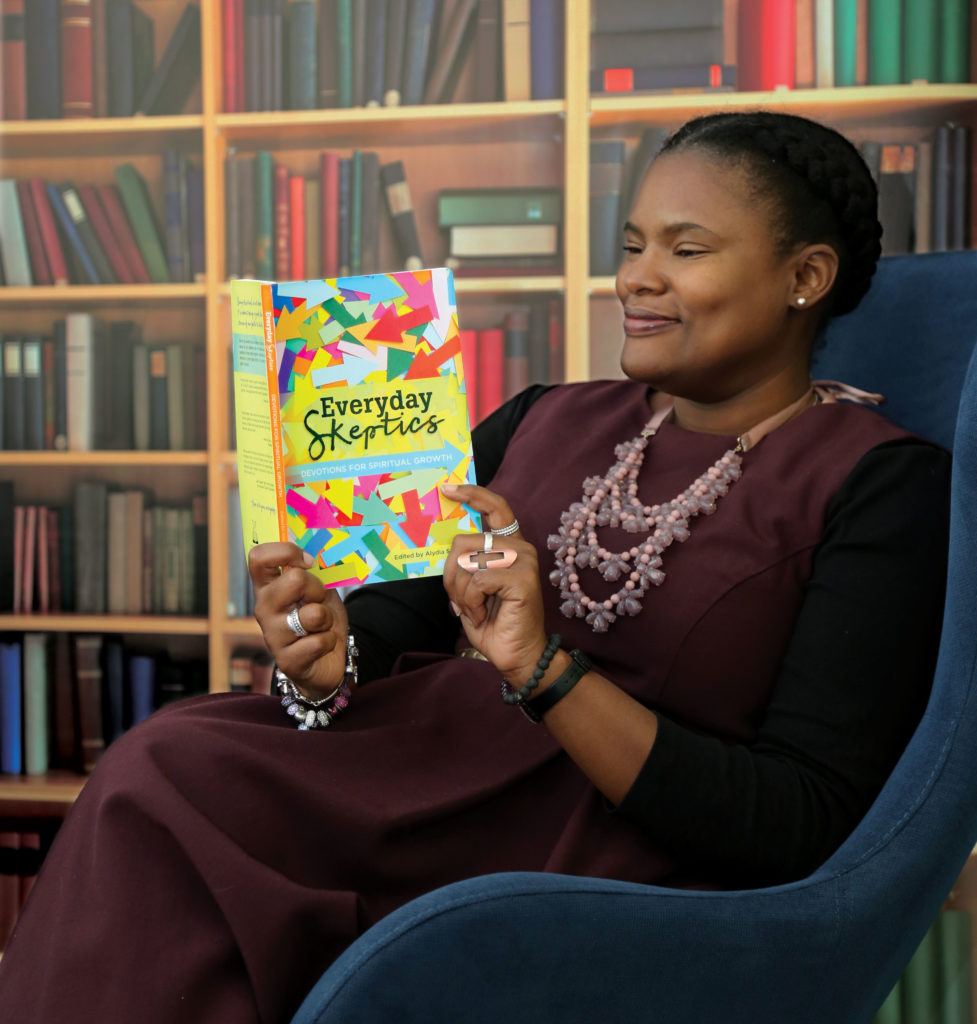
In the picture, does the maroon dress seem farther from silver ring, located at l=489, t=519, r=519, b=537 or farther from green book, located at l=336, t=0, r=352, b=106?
green book, located at l=336, t=0, r=352, b=106

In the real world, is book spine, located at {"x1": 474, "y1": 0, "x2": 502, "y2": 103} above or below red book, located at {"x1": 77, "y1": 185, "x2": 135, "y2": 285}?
above

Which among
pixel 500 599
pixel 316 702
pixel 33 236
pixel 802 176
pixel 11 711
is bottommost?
pixel 11 711

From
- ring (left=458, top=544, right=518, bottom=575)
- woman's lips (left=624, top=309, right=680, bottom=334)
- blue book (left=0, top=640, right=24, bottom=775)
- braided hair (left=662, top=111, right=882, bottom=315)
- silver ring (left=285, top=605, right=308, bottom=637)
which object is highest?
braided hair (left=662, top=111, right=882, bottom=315)

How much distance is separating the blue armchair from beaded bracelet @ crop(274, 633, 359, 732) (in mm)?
300

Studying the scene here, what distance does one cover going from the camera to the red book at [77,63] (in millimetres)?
2389

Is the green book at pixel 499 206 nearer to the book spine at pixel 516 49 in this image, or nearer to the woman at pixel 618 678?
the book spine at pixel 516 49

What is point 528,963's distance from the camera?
0.66 m

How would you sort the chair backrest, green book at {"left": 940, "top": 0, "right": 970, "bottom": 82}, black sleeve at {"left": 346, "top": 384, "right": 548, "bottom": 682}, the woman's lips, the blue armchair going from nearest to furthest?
the blue armchair < the chair backrest < the woman's lips < black sleeve at {"left": 346, "top": 384, "right": 548, "bottom": 682} < green book at {"left": 940, "top": 0, "right": 970, "bottom": 82}

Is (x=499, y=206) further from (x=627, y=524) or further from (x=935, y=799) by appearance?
(x=935, y=799)

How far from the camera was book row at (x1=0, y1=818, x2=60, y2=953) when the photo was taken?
234cm

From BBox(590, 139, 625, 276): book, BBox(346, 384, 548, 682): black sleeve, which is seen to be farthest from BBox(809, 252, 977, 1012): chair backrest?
BBox(590, 139, 625, 276): book

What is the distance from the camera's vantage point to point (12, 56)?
240 centimetres

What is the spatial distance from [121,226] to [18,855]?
146cm

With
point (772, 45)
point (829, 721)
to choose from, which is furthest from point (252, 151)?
point (829, 721)
